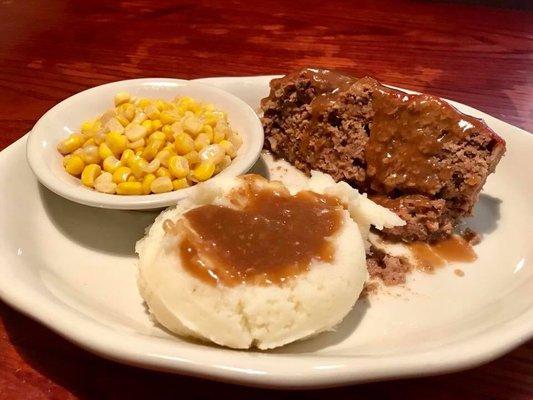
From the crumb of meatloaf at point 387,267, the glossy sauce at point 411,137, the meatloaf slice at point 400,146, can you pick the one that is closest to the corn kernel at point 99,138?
the meatloaf slice at point 400,146

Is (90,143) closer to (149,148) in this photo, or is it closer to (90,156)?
(90,156)

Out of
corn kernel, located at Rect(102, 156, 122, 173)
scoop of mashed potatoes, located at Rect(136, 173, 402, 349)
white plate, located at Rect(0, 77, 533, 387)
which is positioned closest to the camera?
white plate, located at Rect(0, 77, 533, 387)

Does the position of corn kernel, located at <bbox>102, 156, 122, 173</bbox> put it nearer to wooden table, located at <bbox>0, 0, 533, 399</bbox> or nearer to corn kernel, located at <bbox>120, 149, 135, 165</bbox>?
corn kernel, located at <bbox>120, 149, 135, 165</bbox>

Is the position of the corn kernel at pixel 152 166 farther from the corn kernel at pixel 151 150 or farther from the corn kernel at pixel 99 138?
the corn kernel at pixel 99 138

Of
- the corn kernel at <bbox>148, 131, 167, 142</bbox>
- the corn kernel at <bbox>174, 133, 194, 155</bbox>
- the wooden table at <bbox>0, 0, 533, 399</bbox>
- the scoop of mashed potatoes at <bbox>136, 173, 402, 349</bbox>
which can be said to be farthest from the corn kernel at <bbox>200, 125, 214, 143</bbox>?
the wooden table at <bbox>0, 0, 533, 399</bbox>

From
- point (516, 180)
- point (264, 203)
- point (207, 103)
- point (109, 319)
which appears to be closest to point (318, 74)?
point (207, 103)

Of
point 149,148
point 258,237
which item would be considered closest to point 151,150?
point 149,148
